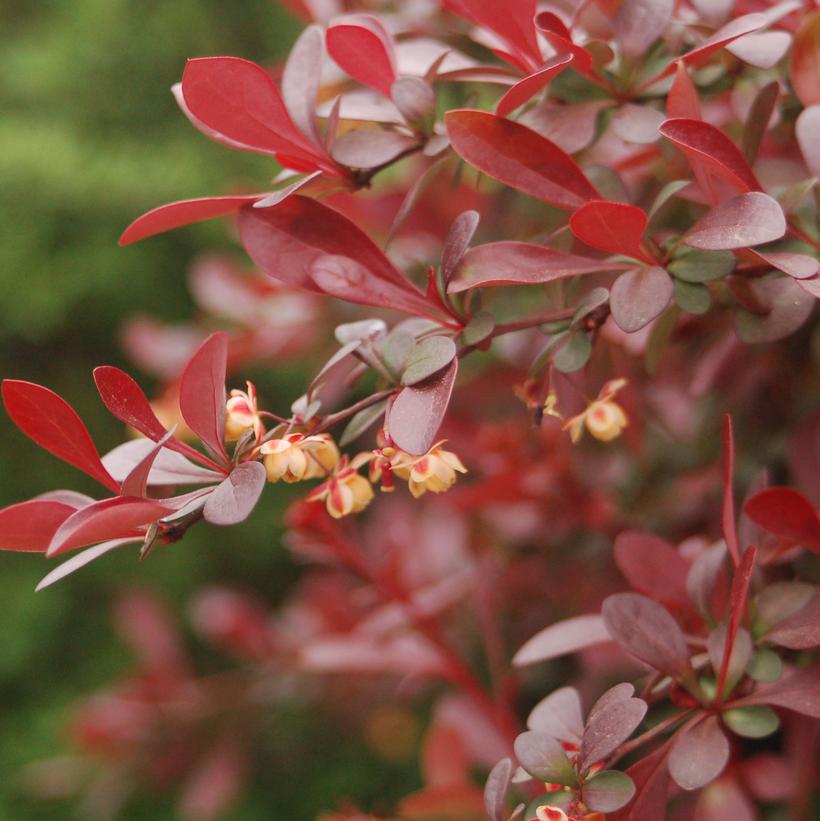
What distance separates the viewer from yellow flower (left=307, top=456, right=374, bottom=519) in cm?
42

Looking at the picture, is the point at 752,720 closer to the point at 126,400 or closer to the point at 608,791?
the point at 608,791

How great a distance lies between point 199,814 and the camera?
1.02 metres

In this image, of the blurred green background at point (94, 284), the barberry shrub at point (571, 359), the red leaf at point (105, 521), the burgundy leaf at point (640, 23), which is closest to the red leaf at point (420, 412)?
the barberry shrub at point (571, 359)

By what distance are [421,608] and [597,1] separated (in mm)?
513

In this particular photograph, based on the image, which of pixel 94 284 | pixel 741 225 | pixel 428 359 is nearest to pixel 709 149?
pixel 741 225

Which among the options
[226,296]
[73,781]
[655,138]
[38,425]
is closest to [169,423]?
[226,296]

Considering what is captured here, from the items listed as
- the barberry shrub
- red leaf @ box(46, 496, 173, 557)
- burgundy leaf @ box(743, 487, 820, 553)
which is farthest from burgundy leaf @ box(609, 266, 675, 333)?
red leaf @ box(46, 496, 173, 557)

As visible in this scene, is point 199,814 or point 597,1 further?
point 199,814

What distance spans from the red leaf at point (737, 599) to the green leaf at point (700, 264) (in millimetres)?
124

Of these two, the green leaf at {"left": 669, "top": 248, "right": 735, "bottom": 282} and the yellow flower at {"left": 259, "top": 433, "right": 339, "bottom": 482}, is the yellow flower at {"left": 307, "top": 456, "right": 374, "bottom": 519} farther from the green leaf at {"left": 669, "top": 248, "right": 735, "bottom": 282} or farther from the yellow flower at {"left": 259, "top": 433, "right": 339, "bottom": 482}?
the green leaf at {"left": 669, "top": 248, "right": 735, "bottom": 282}

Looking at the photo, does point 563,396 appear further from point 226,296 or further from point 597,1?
point 226,296

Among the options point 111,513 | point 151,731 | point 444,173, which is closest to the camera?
point 111,513

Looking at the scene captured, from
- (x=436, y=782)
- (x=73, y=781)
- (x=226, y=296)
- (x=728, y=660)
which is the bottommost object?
(x=73, y=781)

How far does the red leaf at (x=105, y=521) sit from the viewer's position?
14.5 inches
